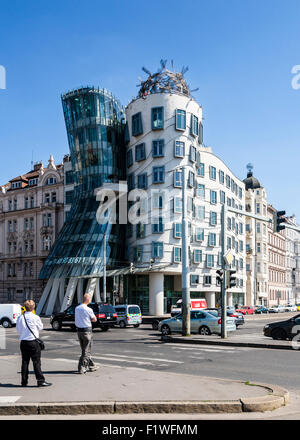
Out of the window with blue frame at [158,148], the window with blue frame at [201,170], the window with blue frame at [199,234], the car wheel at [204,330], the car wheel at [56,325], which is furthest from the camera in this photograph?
the window with blue frame at [201,170]

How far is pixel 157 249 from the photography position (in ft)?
186

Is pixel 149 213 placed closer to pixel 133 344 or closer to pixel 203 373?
pixel 133 344

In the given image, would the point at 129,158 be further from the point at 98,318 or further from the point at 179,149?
the point at 98,318

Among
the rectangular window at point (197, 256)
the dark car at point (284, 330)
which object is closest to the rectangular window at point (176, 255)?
the rectangular window at point (197, 256)

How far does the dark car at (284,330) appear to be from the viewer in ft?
77.6

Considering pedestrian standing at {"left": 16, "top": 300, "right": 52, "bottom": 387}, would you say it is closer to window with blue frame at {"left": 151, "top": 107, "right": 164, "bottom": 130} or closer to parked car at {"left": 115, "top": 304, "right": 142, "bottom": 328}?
parked car at {"left": 115, "top": 304, "right": 142, "bottom": 328}

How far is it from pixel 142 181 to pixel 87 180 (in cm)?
838

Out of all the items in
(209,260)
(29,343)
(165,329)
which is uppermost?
(209,260)

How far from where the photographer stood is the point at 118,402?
26.4 ft

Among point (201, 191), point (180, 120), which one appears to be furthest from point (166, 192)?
point (201, 191)

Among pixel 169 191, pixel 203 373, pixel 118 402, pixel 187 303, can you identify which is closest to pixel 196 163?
pixel 169 191

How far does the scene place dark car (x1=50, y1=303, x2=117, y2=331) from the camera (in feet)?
102

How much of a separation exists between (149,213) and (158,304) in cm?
1041

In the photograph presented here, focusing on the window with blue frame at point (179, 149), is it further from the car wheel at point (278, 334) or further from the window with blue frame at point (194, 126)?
the car wheel at point (278, 334)
